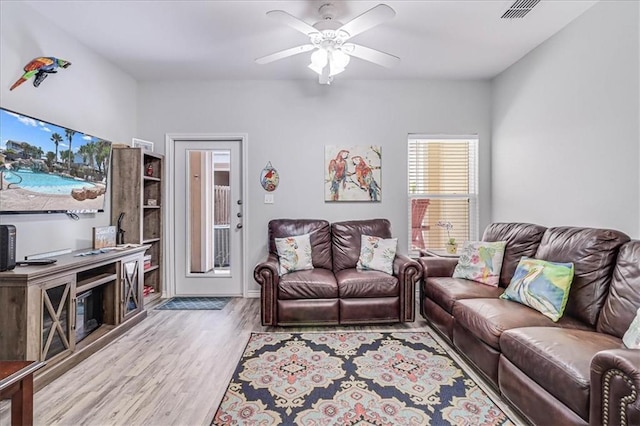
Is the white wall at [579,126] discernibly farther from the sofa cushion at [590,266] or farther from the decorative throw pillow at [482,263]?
the decorative throw pillow at [482,263]

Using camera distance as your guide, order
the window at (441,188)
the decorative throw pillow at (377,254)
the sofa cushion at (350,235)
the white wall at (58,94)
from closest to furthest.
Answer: the white wall at (58,94), the decorative throw pillow at (377,254), the sofa cushion at (350,235), the window at (441,188)

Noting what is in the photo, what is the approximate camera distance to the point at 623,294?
1.90 m

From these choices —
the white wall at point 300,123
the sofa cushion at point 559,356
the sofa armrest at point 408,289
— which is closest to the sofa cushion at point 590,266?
the sofa cushion at point 559,356

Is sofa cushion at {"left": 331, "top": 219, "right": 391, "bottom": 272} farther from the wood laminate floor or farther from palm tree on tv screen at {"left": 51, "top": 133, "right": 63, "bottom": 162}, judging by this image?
palm tree on tv screen at {"left": 51, "top": 133, "right": 63, "bottom": 162}

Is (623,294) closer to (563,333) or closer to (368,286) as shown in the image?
(563,333)

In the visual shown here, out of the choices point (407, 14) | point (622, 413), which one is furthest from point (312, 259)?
point (622, 413)

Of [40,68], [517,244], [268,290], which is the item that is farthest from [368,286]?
[40,68]

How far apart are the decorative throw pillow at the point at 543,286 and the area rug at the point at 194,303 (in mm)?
3005

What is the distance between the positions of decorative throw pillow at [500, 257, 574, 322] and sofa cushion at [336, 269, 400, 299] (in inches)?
39.5

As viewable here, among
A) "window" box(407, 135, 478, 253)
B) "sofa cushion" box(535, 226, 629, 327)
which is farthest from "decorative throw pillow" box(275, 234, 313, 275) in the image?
"sofa cushion" box(535, 226, 629, 327)

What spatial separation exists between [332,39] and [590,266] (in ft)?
7.95

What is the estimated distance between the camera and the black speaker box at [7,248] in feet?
6.75

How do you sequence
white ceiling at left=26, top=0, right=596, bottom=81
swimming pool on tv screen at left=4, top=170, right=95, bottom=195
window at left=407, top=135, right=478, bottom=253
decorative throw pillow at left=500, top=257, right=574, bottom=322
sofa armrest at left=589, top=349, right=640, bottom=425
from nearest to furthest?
sofa armrest at left=589, top=349, right=640, bottom=425 < decorative throw pillow at left=500, top=257, right=574, bottom=322 < swimming pool on tv screen at left=4, top=170, right=95, bottom=195 < white ceiling at left=26, top=0, right=596, bottom=81 < window at left=407, top=135, right=478, bottom=253

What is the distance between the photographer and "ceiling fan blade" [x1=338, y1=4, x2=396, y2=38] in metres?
2.09
